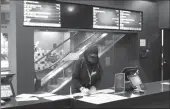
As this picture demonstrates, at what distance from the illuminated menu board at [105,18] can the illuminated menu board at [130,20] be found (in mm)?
175

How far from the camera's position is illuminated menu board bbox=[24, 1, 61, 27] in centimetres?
395

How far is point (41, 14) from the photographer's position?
13.4ft

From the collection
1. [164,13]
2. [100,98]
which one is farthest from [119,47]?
[100,98]

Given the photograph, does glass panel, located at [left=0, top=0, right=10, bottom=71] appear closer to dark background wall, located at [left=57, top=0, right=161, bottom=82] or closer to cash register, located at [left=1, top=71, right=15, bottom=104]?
cash register, located at [left=1, top=71, right=15, bottom=104]

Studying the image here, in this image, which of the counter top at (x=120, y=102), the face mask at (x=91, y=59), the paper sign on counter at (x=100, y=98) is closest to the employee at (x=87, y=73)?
the face mask at (x=91, y=59)

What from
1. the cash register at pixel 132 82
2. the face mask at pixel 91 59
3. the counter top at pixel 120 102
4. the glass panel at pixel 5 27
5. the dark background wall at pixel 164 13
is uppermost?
the dark background wall at pixel 164 13

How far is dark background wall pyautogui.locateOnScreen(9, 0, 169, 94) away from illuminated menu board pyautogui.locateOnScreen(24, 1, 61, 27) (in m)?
0.21

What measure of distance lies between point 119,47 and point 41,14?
2.80 metres

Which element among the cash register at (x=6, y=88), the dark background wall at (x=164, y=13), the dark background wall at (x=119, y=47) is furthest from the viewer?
the dark background wall at (x=164, y=13)

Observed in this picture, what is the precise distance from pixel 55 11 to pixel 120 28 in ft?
5.70

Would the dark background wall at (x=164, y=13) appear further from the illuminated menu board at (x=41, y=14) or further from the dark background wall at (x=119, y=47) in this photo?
the illuminated menu board at (x=41, y=14)

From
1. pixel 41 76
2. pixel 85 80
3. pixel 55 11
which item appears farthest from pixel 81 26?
pixel 41 76

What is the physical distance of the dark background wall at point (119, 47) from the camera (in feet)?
13.6

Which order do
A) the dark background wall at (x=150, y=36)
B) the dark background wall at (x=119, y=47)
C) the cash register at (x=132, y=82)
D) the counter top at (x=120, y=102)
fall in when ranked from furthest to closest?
the dark background wall at (x=150, y=36), the dark background wall at (x=119, y=47), the cash register at (x=132, y=82), the counter top at (x=120, y=102)
